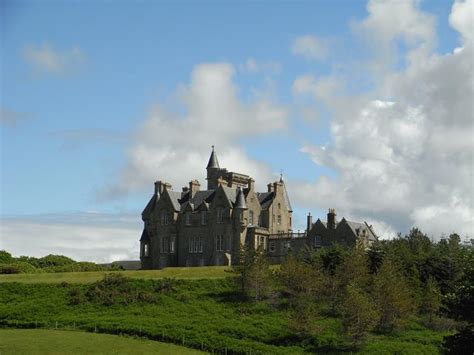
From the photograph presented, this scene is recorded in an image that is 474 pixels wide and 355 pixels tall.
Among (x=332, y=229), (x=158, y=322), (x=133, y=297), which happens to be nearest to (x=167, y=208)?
(x=332, y=229)

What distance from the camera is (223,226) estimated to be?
86750 mm

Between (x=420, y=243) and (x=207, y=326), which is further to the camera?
(x=420, y=243)

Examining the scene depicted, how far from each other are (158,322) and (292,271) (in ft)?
38.3

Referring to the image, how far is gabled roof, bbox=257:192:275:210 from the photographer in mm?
89419

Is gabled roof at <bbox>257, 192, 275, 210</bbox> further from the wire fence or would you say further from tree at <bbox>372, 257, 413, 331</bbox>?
the wire fence

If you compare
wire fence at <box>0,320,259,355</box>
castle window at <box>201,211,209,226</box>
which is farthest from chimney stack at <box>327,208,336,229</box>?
wire fence at <box>0,320,259,355</box>

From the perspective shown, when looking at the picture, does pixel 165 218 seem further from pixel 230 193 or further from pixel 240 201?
pixel 240 201

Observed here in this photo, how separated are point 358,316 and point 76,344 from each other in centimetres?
1816

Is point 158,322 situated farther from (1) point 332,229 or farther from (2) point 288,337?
(1) point 332,229

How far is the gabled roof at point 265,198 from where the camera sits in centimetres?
8942

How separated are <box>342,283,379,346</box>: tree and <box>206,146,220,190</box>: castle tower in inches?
1563

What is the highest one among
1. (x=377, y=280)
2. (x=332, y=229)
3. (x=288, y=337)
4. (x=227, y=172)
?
(x=227, y=172)

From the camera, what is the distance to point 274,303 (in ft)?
211

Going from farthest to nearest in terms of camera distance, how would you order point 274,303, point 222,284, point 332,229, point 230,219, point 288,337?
point 230,219 → point 332,229 → point 222,284 → point 274,303 → point 288,337
